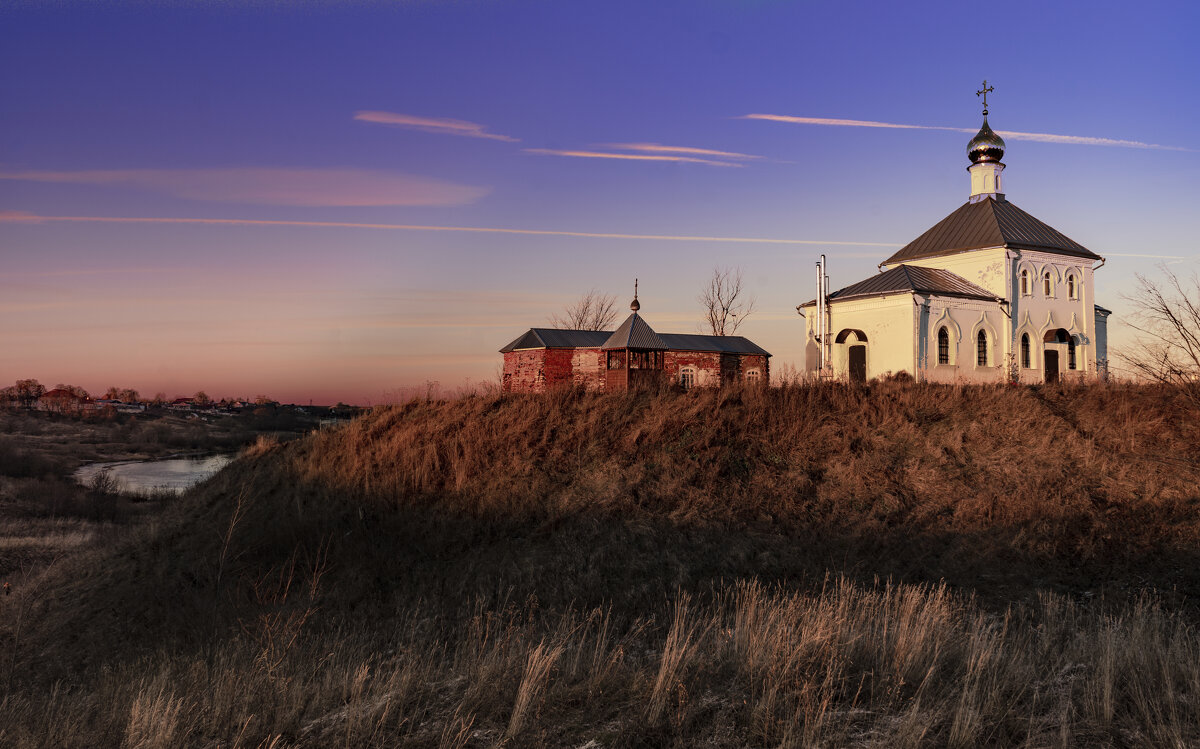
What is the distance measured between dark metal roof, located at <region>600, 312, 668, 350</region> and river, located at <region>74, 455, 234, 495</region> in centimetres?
2790

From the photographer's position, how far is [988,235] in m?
27.4

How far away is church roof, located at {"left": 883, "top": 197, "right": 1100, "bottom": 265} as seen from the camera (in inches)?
1078

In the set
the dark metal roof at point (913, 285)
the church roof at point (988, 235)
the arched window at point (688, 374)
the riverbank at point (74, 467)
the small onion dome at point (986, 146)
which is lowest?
the riverbank at point (74, 467)

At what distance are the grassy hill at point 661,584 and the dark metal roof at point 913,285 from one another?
6.44 meters

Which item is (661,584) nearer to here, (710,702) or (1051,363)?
(710,702)

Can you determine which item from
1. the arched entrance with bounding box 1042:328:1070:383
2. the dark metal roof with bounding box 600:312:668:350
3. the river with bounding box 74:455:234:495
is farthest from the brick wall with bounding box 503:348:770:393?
the river with bounding box 74:455:234:495

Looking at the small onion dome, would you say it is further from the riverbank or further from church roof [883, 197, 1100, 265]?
the riverbank

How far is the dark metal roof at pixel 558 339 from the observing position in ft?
109

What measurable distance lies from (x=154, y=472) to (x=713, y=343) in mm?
50186

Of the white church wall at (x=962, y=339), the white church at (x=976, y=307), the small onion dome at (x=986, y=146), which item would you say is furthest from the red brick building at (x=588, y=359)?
the small onion dome at (x=986, y=146)

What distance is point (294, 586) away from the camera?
41.2 ft

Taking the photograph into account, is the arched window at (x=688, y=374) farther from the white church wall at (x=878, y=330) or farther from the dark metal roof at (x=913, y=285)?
the white church wall at (x=878, y=330)

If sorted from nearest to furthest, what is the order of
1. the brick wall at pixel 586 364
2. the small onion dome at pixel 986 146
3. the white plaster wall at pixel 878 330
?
the white plaster wall at pixel 878 330 < the small onion dome at pixel 986 146 < the brick wall at pixel 586 364

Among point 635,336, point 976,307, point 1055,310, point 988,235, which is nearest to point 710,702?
point 635,336
